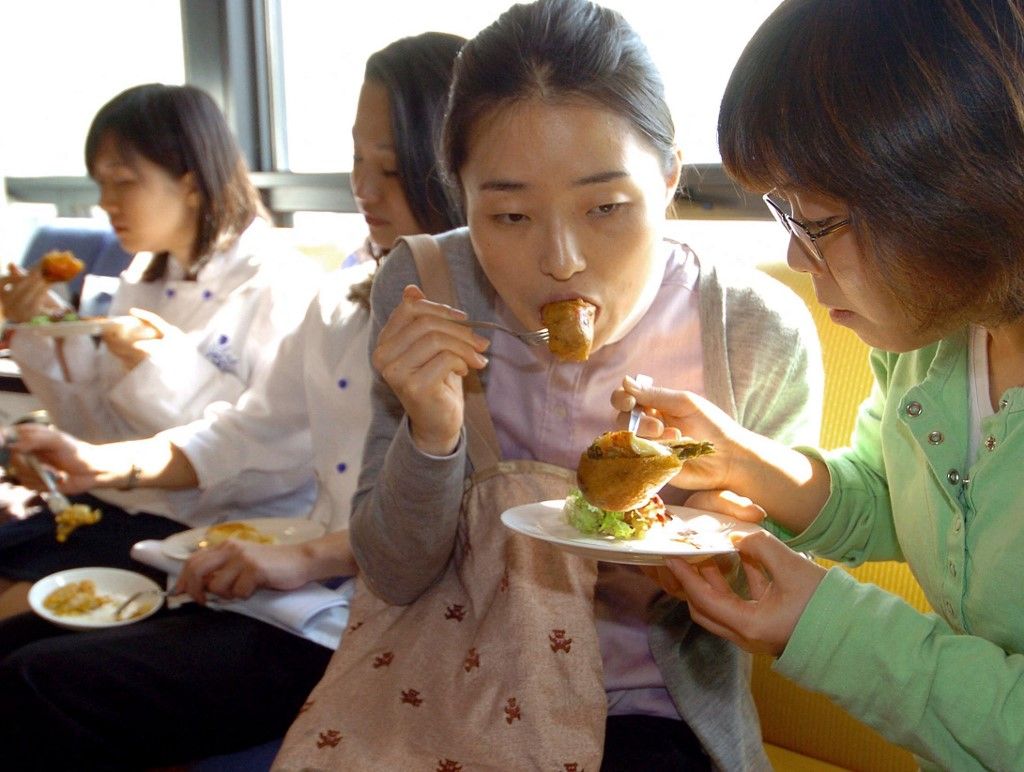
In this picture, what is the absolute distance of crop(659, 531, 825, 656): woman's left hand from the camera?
3.27 ft

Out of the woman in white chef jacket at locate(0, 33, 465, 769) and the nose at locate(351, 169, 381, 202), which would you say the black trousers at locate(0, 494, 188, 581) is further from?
the nose at locate(351, 169, 381, 202)

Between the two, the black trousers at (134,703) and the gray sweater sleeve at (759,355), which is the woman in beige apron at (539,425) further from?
the black trousers at (134,703)

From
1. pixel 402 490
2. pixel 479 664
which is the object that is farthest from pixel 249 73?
pixel 479 664

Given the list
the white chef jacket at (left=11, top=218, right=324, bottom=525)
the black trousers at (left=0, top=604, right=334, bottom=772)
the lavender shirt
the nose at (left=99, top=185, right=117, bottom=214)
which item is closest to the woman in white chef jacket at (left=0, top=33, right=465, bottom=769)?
the black trousers at (left=0, top=604, right=334, bottom=772)

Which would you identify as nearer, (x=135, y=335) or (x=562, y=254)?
(x=562, y=254)

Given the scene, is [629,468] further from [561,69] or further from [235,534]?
[235,534]

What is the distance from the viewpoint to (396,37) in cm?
308

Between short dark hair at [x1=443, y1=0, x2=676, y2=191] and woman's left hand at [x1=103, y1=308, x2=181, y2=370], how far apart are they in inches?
48.4

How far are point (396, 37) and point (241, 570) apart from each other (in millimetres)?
2013

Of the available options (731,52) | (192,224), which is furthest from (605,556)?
(192,224)

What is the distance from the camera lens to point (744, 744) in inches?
50.3

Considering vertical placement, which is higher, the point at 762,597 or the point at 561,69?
the point at 561,69

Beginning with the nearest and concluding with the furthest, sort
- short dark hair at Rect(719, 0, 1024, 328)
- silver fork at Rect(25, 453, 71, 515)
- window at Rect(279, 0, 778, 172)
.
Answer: short dark hair at Rect(719, 0, 1024, 328) < silver fork at Rect(25, 453, 71, 515) < window at Rect(279, 0, 778, 172)

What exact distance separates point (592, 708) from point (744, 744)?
0.24 meters
